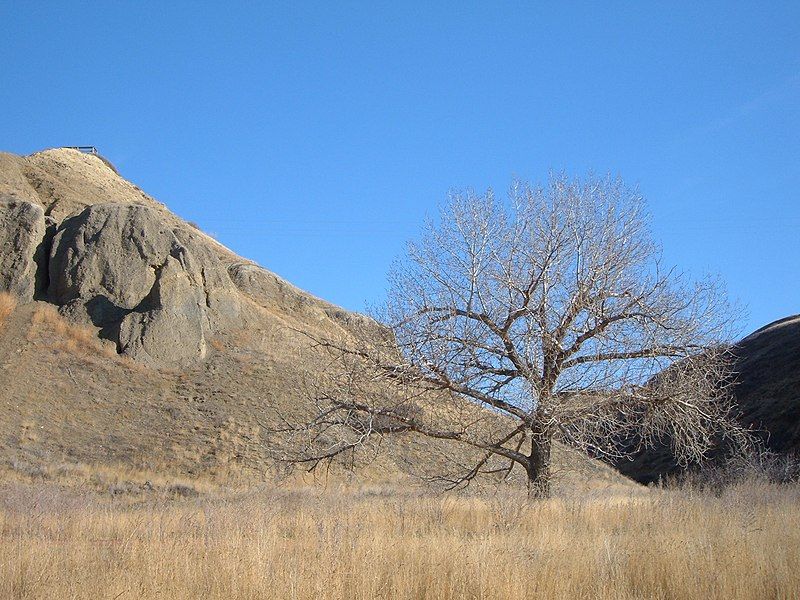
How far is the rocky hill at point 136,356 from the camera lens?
2544 centimetres

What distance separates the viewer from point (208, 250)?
129 feet

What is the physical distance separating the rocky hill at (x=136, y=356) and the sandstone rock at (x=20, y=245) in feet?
0.20

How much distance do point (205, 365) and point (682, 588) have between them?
28.1m

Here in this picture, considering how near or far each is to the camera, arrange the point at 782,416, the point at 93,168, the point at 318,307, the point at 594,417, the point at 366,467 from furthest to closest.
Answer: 1. the point at 93,168
2. the point at 318,307
3. the point at 782,416
4. the point at 366,467
5. the point at 594,417

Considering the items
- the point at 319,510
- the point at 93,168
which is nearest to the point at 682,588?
the point at 319,510

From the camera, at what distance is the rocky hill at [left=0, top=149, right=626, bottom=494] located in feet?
83.5

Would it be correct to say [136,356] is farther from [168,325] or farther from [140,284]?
[140,284]

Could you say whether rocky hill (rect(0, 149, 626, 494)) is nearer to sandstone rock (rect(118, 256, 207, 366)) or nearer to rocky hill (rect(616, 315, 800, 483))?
sandstone rock (rect(118, 256, 207, 366))

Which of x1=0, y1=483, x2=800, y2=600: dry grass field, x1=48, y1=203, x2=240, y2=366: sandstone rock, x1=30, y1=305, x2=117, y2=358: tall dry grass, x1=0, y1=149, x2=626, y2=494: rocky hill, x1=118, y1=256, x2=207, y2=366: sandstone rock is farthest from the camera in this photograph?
x1=48, y1=203, x2=240, y2=366: sandstone rock

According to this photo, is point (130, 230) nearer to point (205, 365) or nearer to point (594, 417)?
point (205, 365)

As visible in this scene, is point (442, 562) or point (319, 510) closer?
point (442, 562)

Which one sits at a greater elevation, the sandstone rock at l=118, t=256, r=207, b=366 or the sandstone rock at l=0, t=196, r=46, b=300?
the sandstone rock at l=0, t=196, r=46, b=300

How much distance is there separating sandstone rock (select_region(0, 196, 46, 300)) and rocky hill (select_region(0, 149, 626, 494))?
6 cm

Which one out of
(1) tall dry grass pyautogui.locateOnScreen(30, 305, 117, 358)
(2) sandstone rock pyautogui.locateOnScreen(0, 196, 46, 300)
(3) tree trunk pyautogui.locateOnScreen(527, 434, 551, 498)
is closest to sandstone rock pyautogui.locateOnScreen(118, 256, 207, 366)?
(1) tall dry grass pyautogui.locateOnScreen(30, 305, 117, 358)
